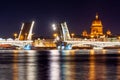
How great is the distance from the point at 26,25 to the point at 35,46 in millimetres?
21381

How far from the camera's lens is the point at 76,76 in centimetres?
4175

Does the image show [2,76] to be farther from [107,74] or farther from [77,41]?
[77,41]

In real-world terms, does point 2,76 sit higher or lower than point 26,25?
lower

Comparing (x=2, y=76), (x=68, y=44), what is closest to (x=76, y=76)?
(x=2, y=76)

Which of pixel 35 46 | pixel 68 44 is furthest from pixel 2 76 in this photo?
pixel 35 46

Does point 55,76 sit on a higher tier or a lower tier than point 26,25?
lower

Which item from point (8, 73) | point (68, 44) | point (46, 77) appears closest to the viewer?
point (46, 77)

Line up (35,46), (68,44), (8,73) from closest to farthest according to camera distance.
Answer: (8,73)
(68,44)
(35,46)

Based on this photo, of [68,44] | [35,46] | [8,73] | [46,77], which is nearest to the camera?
[46,77]

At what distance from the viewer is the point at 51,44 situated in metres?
196

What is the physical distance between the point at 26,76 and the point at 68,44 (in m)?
122

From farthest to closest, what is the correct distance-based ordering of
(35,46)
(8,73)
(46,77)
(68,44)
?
1. (35,46)
2. (68,44)
3. (8,73)
4. (46,77)

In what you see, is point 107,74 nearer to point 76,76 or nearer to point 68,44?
point 76,76

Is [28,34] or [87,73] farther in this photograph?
[28,34]
